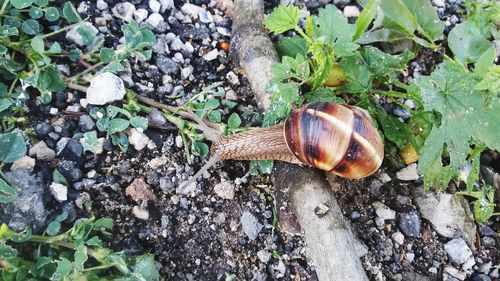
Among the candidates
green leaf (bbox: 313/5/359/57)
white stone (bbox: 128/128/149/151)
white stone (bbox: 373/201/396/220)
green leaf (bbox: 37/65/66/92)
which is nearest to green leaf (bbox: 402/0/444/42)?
green leaf (bbox: 313/5/359/57)

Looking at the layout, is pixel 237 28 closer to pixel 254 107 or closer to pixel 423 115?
pixel 254 107

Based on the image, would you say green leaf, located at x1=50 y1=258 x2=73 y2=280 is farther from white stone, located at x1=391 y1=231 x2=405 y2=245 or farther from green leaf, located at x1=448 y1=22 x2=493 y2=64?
green leaf, located at x1=448 y1=22 x2=493 y2=64

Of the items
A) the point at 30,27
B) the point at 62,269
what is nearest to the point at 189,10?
the point at 30,27

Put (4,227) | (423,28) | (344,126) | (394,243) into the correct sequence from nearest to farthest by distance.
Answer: (4,227) → (344,126) → (394,243) → (423,28)

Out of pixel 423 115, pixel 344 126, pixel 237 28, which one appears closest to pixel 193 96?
pixel 237 28

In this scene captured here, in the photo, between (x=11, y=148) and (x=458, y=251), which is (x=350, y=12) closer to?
(x=458, y=251)

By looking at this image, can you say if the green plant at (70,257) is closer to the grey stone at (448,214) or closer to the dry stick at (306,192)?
the dry stick at (306,192)
